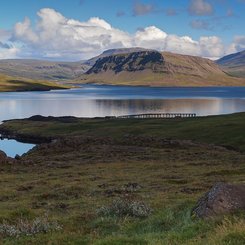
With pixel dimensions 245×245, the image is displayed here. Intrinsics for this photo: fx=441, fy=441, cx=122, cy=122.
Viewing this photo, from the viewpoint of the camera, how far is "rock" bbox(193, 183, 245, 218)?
18.4 m

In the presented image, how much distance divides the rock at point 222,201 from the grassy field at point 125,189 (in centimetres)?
61

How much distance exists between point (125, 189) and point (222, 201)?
16.3 meters

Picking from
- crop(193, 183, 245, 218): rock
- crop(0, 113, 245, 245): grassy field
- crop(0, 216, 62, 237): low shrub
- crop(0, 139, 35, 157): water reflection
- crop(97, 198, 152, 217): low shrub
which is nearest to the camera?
crop(0, 113, 245, 245): grassy field

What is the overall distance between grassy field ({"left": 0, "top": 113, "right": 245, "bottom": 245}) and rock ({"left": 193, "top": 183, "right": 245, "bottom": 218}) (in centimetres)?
61

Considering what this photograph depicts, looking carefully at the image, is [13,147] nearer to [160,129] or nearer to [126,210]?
[160,129]

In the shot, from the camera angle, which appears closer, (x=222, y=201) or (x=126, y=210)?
(x=222, y=201)

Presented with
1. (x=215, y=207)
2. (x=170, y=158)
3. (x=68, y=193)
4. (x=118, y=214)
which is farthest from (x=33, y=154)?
(x=215, y=207)

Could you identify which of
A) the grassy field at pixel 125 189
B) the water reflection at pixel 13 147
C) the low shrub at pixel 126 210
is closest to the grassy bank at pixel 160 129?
the grassy field at pixel 125 189

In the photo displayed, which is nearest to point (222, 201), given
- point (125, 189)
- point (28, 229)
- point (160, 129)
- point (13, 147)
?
point (28, 229)

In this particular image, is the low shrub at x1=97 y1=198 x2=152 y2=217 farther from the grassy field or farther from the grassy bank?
the grassy bank

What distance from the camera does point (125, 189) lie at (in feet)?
113

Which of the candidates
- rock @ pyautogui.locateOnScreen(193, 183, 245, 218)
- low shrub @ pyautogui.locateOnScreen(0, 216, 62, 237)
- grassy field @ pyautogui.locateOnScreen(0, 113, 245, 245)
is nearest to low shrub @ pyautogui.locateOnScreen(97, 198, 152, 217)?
grassy field @ pyautogui.locateOnScreen(0, 113, 245, 245)

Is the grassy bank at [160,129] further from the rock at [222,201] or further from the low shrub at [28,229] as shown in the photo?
the low shrub at [28,229]

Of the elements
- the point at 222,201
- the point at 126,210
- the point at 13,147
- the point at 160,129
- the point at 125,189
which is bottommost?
the point at 13,147
